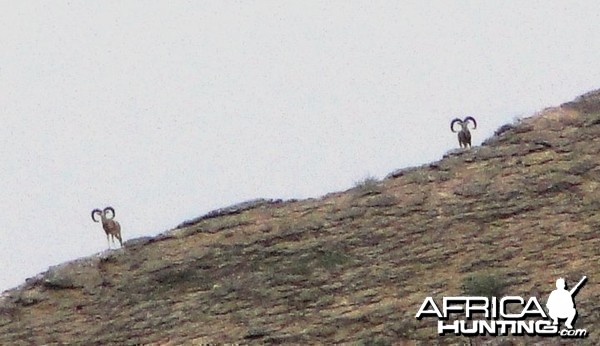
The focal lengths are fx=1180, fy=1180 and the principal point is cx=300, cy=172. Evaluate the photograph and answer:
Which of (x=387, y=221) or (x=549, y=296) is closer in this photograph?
(x=549, y=296)

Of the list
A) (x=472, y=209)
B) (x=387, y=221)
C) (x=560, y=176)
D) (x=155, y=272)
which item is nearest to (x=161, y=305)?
(x=155, y=272)

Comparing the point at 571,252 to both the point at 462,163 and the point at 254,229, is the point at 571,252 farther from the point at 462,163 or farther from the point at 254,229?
the point at 254,229

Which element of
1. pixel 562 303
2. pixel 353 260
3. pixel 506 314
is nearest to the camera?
pixel 562 303

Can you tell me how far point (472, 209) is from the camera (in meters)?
21.2

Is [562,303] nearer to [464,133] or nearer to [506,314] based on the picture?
[506,314]

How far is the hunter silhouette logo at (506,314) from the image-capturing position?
Answer: 53.6ft

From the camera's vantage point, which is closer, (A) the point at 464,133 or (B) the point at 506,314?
(B) the point at 506,314

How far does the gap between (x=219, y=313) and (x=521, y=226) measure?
17.8 ft

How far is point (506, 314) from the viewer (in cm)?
1700

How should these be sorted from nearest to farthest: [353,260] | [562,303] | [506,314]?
[562,303], [506,314], [353,260]

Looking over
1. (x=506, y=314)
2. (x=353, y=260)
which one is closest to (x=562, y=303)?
(x=506, y=314)

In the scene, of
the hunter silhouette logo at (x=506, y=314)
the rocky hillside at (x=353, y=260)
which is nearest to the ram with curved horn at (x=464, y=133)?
the rocky hillside at (x=353, y=260)

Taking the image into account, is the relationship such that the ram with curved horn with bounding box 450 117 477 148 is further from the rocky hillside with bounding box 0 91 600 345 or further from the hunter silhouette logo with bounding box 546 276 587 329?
the hunter silhouette logo with bounding box 546 276 587 329

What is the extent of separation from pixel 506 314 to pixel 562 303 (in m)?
0.82
